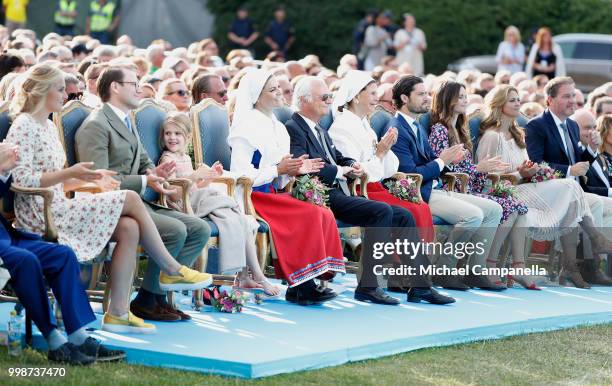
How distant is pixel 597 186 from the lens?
38.4 ft

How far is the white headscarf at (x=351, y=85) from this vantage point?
10094mm

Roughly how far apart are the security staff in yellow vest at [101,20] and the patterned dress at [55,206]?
1468 centimetres

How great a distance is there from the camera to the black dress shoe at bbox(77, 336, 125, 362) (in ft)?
23.7

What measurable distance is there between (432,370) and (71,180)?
7.78ft

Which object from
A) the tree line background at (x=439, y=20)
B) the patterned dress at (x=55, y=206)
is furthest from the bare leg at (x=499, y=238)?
the tree line background at (x=439, y=20)

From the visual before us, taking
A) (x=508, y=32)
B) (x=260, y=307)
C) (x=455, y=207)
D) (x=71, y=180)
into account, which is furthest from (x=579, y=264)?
(x=508, y=32)

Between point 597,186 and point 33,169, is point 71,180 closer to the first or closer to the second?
point 33,169

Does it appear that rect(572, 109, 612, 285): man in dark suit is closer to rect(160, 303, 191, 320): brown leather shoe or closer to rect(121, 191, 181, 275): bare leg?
rect(160, 303, 191, 320): brown leather shoe

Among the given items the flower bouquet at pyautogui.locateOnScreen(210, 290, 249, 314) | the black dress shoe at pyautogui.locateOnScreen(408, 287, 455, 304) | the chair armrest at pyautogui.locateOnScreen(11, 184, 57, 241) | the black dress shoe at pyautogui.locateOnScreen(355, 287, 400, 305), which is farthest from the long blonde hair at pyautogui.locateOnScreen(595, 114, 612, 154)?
the chair armrest at pyautogui.locateOnScreen(11, 184, 57, 241)

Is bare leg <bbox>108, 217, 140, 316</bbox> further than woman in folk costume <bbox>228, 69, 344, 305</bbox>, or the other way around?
woman in folk costume <bbox>228, 69, 344, 305</bbox>

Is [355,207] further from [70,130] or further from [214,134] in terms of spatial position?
[70,130]

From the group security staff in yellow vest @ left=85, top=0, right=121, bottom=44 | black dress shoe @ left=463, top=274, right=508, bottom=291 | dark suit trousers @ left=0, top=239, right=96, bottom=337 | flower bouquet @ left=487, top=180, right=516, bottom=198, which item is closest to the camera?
dark suit trousers @ left=0, top=239, right=96, bottom=337

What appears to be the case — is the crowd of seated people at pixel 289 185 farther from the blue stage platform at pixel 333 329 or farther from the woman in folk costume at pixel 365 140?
the blue stage platform at pixel 333 329

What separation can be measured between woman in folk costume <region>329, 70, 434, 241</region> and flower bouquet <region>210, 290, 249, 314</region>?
1.69 m
